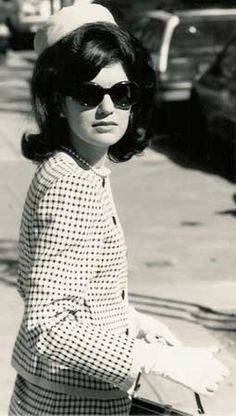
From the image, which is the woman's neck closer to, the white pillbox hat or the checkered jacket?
the checkered jacket

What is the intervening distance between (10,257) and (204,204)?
2.61 metres

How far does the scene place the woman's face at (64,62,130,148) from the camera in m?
2.62

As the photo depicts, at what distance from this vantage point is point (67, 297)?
2.41m

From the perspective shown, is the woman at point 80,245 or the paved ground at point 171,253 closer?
the woman at point 80,245

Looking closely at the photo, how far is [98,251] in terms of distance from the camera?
249cm

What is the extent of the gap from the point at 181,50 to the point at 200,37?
36cm

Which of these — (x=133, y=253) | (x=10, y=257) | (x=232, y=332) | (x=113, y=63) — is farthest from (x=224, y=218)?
(x=113, y=63)

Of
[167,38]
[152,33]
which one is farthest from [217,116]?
[152,33]

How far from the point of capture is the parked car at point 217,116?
39.3 feet

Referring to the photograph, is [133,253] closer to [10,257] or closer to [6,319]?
[10,257]

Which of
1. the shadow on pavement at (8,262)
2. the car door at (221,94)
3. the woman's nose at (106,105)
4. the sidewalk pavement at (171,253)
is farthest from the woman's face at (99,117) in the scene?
the car door at (221,94)

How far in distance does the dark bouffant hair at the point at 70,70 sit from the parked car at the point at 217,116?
9023 mm

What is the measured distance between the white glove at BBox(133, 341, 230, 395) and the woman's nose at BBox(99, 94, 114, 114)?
0.58 metres

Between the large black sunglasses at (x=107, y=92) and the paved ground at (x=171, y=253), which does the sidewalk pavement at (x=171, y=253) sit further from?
the large black sunglasses at (x=107, y=92)
